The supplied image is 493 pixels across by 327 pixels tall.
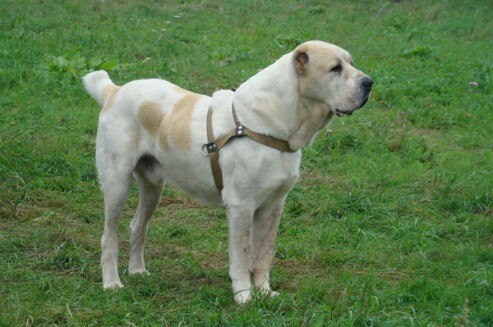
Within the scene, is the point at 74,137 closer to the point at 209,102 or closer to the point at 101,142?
the point at 101,142

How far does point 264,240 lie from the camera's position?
518cm

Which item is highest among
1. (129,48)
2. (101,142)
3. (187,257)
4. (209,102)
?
(209,102)

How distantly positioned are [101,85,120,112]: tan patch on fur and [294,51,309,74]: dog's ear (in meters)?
1.36

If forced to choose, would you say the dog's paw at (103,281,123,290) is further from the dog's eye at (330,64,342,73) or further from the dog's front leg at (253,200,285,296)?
the dog's eye at (330,64,342,73)

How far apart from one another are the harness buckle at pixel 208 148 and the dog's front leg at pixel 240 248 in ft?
1.20

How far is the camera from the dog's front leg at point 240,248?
4.92 meters

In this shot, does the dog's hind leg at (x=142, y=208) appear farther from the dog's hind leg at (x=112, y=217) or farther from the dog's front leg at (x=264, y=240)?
the dog's front leg at (x=264, y=240)

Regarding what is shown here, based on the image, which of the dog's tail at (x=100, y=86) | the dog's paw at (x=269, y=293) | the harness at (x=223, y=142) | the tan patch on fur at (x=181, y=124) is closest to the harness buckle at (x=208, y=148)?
the harness at (x=223, y=142)

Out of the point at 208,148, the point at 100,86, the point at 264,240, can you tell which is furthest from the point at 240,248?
the point at 100,86

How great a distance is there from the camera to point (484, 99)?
9984 mm

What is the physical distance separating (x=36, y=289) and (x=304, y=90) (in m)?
2.01

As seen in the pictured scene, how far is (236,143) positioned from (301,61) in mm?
620

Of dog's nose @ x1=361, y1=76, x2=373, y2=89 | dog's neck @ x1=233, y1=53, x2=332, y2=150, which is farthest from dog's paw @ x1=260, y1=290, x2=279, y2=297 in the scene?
dog's nose @ x1=361, y1=76, x2=373, y2=89

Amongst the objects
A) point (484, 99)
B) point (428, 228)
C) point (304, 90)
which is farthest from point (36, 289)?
point (484, 99)
